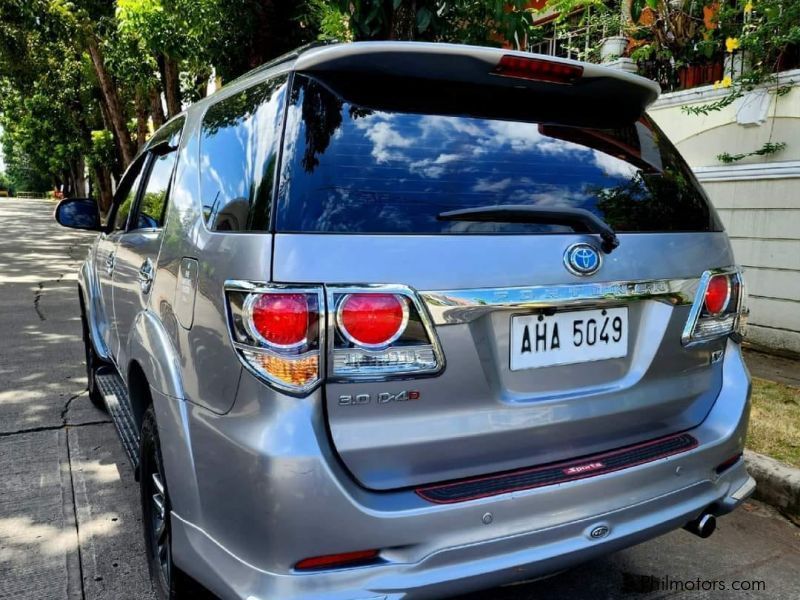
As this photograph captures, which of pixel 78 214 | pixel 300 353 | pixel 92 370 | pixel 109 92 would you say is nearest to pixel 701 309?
pixel 300 353

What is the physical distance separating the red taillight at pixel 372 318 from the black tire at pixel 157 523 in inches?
34.5

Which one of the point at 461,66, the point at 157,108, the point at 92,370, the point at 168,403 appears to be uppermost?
the point at 157,108

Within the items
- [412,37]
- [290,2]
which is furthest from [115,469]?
[290,2]

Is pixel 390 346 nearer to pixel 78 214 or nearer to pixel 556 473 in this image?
pixel 556 473

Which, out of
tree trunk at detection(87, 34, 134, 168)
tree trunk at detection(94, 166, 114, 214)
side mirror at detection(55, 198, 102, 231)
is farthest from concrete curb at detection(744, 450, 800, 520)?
tree trunk at detection(94, 166, 114, 214)

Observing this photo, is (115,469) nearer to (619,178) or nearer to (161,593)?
(161,593)

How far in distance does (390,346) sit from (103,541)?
2.06 metres

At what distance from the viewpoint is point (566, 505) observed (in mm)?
1854

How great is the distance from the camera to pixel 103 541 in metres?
2.97

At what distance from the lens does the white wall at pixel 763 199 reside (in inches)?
250

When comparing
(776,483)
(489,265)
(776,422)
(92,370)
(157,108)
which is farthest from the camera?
(157,108)

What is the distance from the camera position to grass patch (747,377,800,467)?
147 inches

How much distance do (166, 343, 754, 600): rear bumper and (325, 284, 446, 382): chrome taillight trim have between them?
0.12 metres

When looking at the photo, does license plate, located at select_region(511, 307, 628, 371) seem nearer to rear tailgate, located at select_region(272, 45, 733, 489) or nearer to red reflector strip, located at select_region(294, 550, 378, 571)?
rear tailgate, located at select_region(272, 45, 733, 489)
